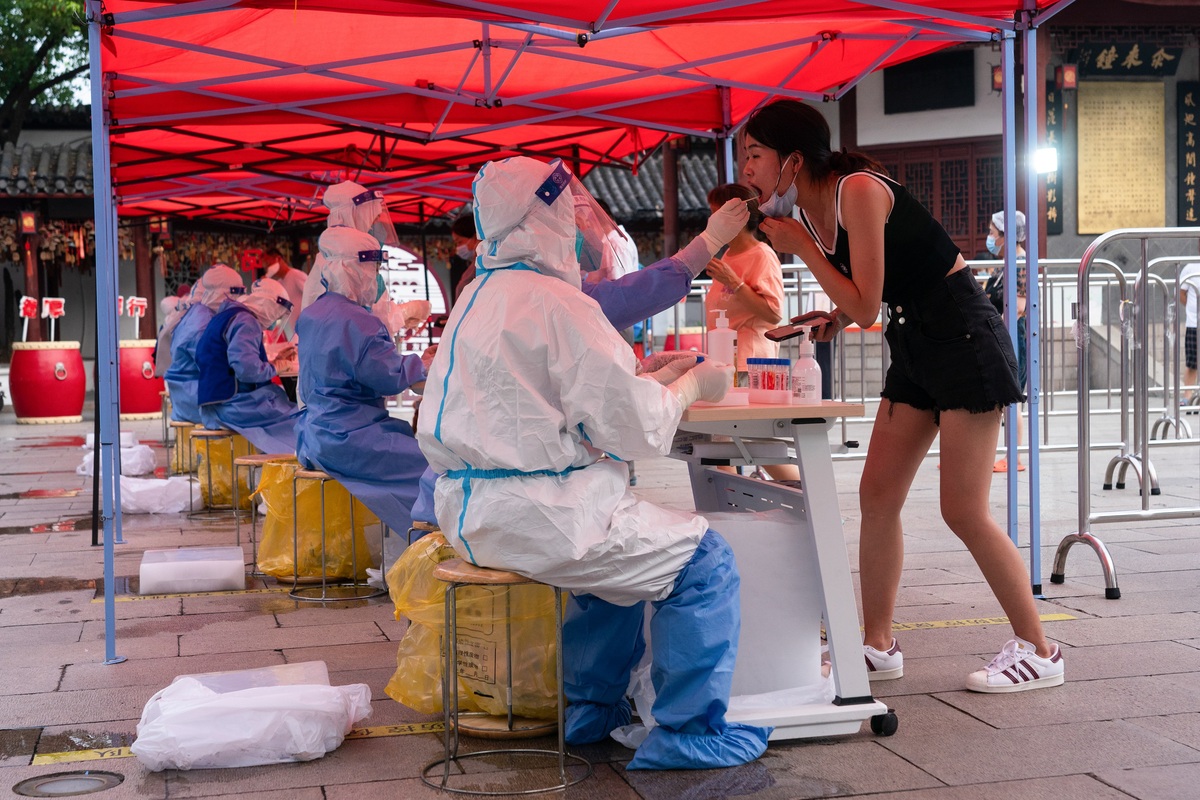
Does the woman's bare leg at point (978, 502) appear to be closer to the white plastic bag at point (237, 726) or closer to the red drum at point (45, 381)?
the white plastic bag at point (237, 726)

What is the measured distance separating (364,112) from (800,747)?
5.08 meters

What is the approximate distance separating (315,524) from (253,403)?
240cm

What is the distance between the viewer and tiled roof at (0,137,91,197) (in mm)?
16281

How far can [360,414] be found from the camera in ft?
17.7

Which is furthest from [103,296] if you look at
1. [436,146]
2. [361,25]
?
[436,146]

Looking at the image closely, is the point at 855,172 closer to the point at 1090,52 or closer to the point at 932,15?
the point at 932,15

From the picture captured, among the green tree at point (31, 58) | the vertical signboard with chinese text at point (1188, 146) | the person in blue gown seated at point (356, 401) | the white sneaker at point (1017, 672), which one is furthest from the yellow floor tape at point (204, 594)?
the green tree at point (31, 58)

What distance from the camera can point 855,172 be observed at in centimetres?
337

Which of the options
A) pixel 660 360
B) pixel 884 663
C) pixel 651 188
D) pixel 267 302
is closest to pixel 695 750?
pixel 884 663

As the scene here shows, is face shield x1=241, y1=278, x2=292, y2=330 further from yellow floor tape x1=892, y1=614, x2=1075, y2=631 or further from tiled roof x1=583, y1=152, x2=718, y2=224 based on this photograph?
tiled roof x1=583, y1=152, x2=718, y2=224

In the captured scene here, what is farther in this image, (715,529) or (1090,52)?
(1090,52)

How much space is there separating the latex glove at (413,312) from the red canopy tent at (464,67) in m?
1.17

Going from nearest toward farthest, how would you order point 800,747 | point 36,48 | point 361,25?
point 800,747 < point 361,25 < point 36,48

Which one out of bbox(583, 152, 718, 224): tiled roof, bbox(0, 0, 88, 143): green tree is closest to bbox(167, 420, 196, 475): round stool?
bbox(583, 152, 718, 224): tiled roof
